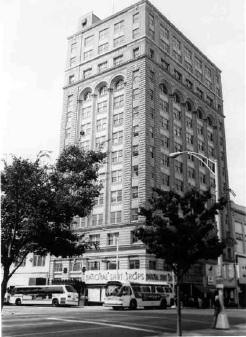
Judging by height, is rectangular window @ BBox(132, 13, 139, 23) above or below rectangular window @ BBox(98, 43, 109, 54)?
above

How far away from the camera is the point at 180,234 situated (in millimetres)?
18625

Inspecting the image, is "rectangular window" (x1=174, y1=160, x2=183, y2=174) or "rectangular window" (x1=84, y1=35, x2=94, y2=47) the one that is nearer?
"rectangular window" (x1=174, y1=160, x2=183, y2=174)

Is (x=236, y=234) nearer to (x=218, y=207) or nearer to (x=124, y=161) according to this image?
(x=124, y=161)

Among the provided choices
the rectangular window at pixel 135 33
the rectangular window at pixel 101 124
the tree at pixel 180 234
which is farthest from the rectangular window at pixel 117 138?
the tree at pixel 180 234

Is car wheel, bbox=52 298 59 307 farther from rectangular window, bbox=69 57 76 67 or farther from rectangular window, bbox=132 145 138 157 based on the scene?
rectangular window, bbox=69 57 76 67

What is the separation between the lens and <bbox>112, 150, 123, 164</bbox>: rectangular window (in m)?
67.5

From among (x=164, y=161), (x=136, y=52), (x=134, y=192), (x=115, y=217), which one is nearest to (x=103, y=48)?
(x=136, y=52)

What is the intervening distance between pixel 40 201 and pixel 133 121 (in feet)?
175

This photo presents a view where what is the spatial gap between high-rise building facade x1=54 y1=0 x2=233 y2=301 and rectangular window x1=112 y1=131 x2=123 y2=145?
0.62 feet

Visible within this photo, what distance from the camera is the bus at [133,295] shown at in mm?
41719

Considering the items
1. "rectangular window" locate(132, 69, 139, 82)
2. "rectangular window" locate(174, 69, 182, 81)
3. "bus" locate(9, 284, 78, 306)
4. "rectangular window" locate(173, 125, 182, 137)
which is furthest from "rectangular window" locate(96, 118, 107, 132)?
"bus" locate(9, 284, 78, 306)

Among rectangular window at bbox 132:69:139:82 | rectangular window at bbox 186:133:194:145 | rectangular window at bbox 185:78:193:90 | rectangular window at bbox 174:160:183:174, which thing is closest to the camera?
rectangular window at bbox 132:69:139:82

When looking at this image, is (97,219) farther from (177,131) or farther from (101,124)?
(177,131)

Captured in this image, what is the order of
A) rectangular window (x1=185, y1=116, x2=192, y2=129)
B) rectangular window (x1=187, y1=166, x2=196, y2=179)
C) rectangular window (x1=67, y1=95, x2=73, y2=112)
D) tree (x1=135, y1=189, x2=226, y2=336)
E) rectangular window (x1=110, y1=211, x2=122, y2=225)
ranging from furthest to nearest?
1. rectangular window (x1=67, y1=95, x2=73, y2=112)
2. rectangular window (x1=185, y1=116, x2=192, y2=129)
3. rectangular window (x1=187, y1=166, x2=196, y2=179)
4. rectangular window (x1=110, y1=211, x2=122, y2=225)
5. tree (x1=135, y1=189, x2=226, y2=336)
